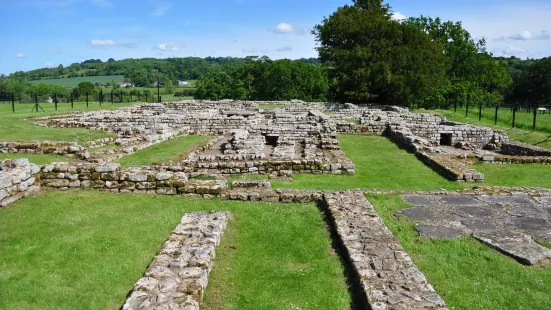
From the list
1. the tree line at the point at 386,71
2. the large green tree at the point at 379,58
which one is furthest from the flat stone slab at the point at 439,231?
the large green tree at the point at 379,58

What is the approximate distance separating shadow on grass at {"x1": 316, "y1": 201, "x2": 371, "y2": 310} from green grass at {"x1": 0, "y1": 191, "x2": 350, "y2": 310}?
0.32 feet

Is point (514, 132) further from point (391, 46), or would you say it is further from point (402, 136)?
point (391, 46)

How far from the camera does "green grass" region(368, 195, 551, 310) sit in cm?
523

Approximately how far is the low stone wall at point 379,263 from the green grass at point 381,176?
2936 mm

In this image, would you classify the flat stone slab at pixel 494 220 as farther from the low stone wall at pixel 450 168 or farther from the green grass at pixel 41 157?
the green grass at pixel 41 157

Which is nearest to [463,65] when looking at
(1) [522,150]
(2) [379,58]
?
(2) [379,58]

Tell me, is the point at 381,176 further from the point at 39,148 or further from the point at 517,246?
the point at 39,148

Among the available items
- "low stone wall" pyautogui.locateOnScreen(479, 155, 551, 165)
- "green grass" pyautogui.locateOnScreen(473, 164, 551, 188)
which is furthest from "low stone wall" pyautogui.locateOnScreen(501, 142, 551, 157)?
"green grass" pyautogui.locateOnScreen(473, 164, 551, 188)

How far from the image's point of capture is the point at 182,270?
221 inches

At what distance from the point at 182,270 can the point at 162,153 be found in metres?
10.9

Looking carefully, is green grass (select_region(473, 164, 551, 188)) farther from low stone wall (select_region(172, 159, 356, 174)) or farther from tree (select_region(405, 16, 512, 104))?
tree (select_region(405, 16, 512, 104))

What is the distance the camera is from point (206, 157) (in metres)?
14.2

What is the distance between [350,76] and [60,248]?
37716 mm

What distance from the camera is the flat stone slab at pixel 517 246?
20.7ft
